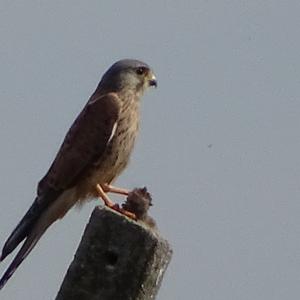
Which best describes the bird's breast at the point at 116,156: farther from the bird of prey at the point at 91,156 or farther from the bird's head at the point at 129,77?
the bird's head at the point at 129,77

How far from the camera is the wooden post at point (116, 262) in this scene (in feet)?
13.1

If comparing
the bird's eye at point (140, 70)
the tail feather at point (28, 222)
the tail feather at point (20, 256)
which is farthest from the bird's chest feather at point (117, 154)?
the tail feather at point (20, 256)

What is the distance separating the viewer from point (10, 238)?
6.89 metres

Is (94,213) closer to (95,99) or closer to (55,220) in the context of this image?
(55,220)

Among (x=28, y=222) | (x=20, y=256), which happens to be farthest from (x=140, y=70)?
(x=20, y=256)

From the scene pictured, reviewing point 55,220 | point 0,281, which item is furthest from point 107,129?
point 0,281

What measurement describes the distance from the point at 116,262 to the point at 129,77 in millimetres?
5353

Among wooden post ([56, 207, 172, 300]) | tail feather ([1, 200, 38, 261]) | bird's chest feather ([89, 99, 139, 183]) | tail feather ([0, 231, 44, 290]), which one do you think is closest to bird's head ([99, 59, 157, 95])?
bird's chest feather ([89, 99, 139, 183])

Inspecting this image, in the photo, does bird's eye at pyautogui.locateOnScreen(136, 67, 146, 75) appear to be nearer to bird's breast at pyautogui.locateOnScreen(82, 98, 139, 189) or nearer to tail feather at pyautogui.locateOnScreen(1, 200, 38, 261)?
bird's breast at pyautogui.locateOnScreen(82, 98, 139, 189)

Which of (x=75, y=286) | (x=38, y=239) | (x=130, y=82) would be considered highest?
(x=130, y=82)

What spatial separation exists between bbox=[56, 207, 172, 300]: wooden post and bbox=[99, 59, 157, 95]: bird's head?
507 cm

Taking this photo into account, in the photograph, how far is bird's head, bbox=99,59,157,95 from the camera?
361 inches

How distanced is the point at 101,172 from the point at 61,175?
35cm

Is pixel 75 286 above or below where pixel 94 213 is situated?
below
